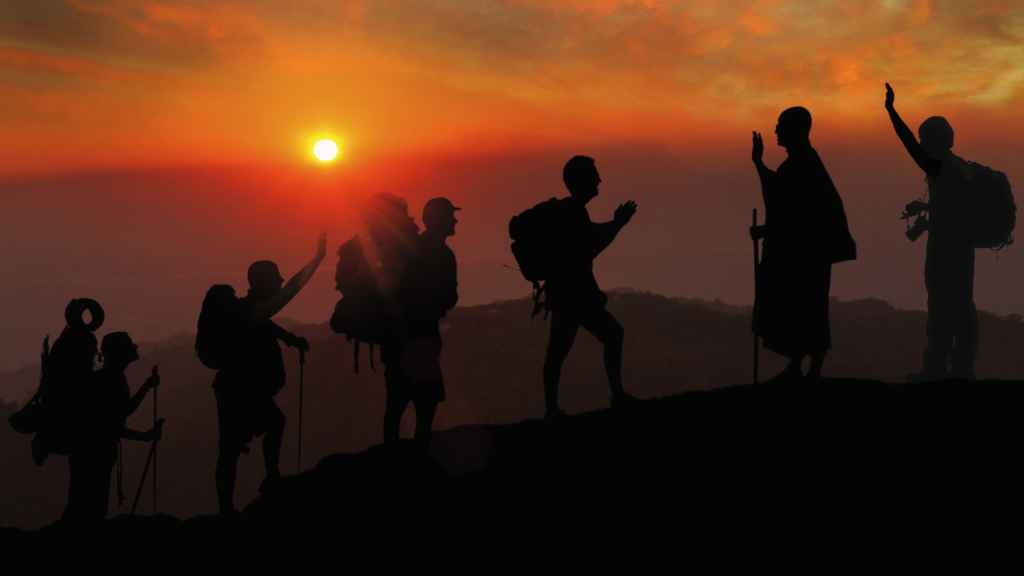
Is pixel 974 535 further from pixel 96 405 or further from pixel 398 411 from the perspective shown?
pixel 96 405

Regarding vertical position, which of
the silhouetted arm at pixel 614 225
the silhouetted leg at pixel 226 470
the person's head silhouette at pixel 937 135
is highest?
the person's head silhouette at pixel 937 135

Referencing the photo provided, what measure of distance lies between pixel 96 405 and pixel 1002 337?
73.0 m

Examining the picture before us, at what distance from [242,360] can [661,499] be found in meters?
4.08

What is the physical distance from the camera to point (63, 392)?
801 cm

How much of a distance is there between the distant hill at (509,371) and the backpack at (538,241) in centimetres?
4888

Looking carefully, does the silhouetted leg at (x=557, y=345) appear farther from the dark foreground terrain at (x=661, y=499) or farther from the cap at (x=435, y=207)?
the cap at (x=435, y=207)

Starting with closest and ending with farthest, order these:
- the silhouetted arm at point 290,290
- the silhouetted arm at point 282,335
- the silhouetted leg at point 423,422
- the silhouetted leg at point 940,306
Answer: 1. the silhouetted arm at point 290,290
2. the silhouetted leg at point 423,422
3. the silhouetted arm at point 282,335
4. the silhouetted leg at point 940,306

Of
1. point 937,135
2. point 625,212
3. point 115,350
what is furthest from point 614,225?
point 937,135

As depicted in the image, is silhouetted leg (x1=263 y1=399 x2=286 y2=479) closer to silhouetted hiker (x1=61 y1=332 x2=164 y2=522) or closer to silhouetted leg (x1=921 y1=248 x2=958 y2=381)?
silhouetted hiker (x1=61 y1=332 x2=164 y2=522)

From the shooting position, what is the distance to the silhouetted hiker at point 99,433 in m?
8.05

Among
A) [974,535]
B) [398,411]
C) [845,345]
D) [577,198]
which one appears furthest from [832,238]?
[845,345]

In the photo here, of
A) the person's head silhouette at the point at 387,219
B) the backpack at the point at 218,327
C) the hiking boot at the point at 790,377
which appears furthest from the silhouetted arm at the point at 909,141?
the backpack at the point at 218,327

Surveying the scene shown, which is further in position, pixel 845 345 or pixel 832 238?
pixel 845 345

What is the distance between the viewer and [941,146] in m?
12.5
